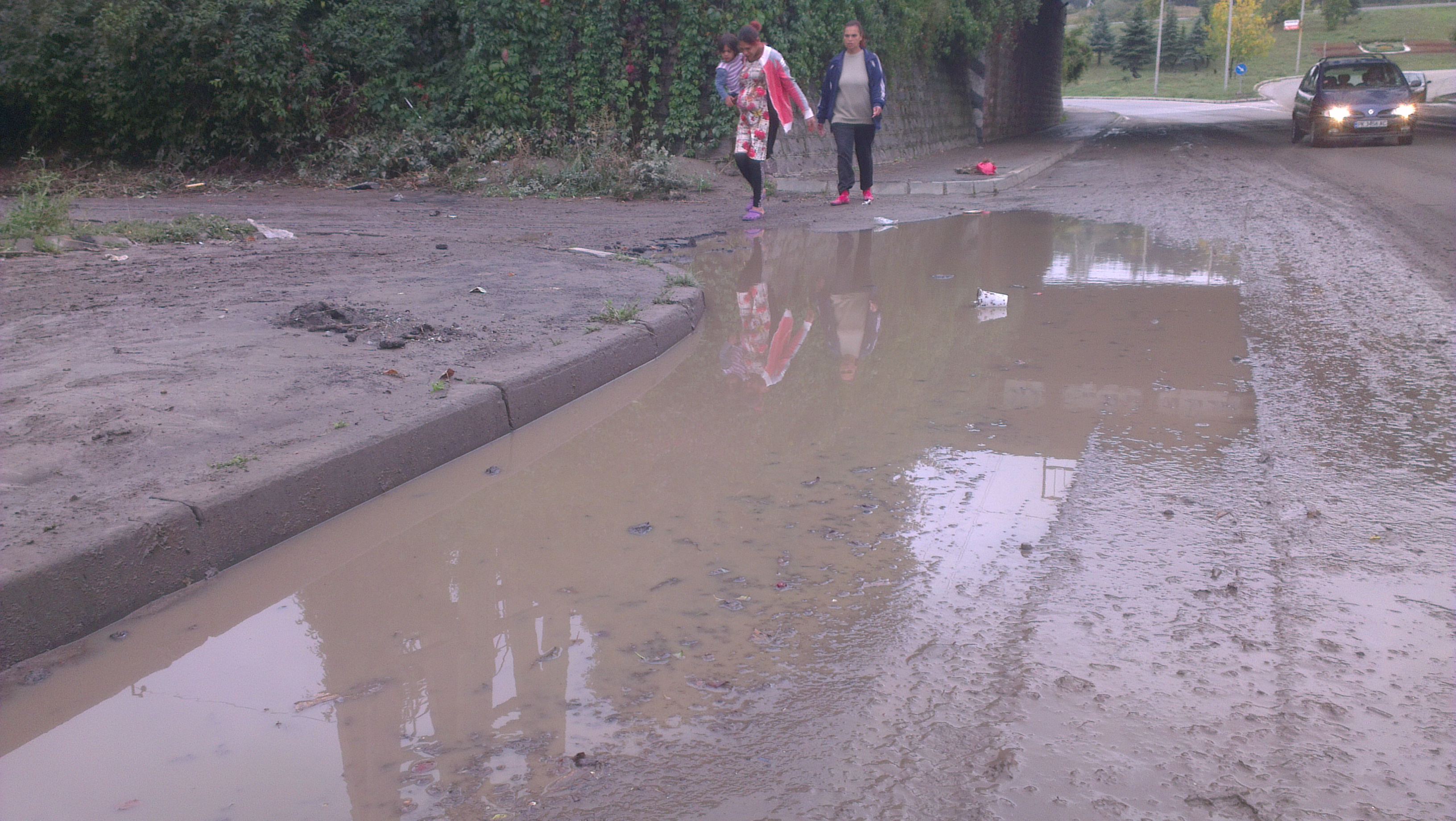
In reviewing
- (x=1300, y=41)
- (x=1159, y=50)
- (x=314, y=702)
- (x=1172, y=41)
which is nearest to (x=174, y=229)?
(x=314, y=702)

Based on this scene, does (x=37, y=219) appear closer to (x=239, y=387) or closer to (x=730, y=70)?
(x=239, y=387)

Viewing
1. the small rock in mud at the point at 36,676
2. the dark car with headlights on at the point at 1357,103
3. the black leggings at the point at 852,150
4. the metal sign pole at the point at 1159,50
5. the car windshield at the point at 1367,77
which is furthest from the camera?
the metal sign pole at the point at 1159,50

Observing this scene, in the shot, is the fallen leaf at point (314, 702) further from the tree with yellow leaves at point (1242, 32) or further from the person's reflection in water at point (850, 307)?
the tree with yellow leaves at point (1242, 32)

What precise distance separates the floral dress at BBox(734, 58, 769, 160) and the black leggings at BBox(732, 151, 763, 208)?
41mm

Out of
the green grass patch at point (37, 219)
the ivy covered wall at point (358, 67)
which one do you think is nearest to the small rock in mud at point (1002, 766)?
the green grass patch at point (37, 219)

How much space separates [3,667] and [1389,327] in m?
6.01

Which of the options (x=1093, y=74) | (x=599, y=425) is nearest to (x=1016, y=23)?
(x=599, y=425)

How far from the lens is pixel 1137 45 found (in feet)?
250

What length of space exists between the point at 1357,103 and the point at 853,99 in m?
11.7

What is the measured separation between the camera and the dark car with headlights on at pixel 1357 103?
1667cm

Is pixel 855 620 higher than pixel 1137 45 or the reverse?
the reverse

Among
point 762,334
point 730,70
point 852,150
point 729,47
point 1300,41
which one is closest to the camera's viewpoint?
point 762,334

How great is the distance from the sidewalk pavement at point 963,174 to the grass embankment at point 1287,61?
3904 centimetres

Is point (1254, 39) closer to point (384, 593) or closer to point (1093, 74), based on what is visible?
point (1093, 74)
